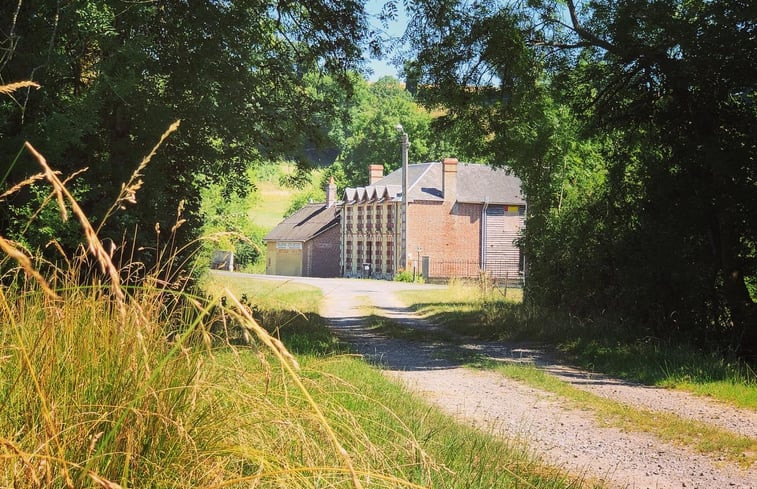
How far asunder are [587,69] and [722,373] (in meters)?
6.64

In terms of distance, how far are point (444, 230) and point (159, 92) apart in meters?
42.0

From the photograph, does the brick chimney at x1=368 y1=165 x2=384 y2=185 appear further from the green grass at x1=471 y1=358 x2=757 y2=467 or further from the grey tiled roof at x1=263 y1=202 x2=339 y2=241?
the green grass at x1=471 y1=358 x2=757 y2=467

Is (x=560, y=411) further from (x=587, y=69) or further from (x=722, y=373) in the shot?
(x=587, y=69)

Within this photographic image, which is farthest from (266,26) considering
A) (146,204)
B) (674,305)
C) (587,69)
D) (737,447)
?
(737,447)

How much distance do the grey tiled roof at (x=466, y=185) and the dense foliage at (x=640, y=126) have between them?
35334 mm

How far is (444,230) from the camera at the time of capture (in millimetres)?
54750

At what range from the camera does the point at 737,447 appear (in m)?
7.29

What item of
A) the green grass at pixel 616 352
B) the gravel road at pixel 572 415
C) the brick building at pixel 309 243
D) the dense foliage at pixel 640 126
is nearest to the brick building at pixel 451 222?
the brick building at pixel 309 243

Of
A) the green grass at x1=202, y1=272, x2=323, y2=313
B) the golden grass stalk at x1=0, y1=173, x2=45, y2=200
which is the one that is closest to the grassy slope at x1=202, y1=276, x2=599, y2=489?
the green grass at x1=202, y1=272, x2=323, y2=313

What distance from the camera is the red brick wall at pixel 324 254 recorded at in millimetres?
67625

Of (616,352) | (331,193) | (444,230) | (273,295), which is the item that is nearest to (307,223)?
(331,193)

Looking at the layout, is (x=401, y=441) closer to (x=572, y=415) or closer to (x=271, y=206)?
(x=572, y=415)

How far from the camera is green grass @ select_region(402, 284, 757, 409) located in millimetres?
10627

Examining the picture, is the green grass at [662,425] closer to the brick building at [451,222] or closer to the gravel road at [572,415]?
the gravel road at [572,415]
